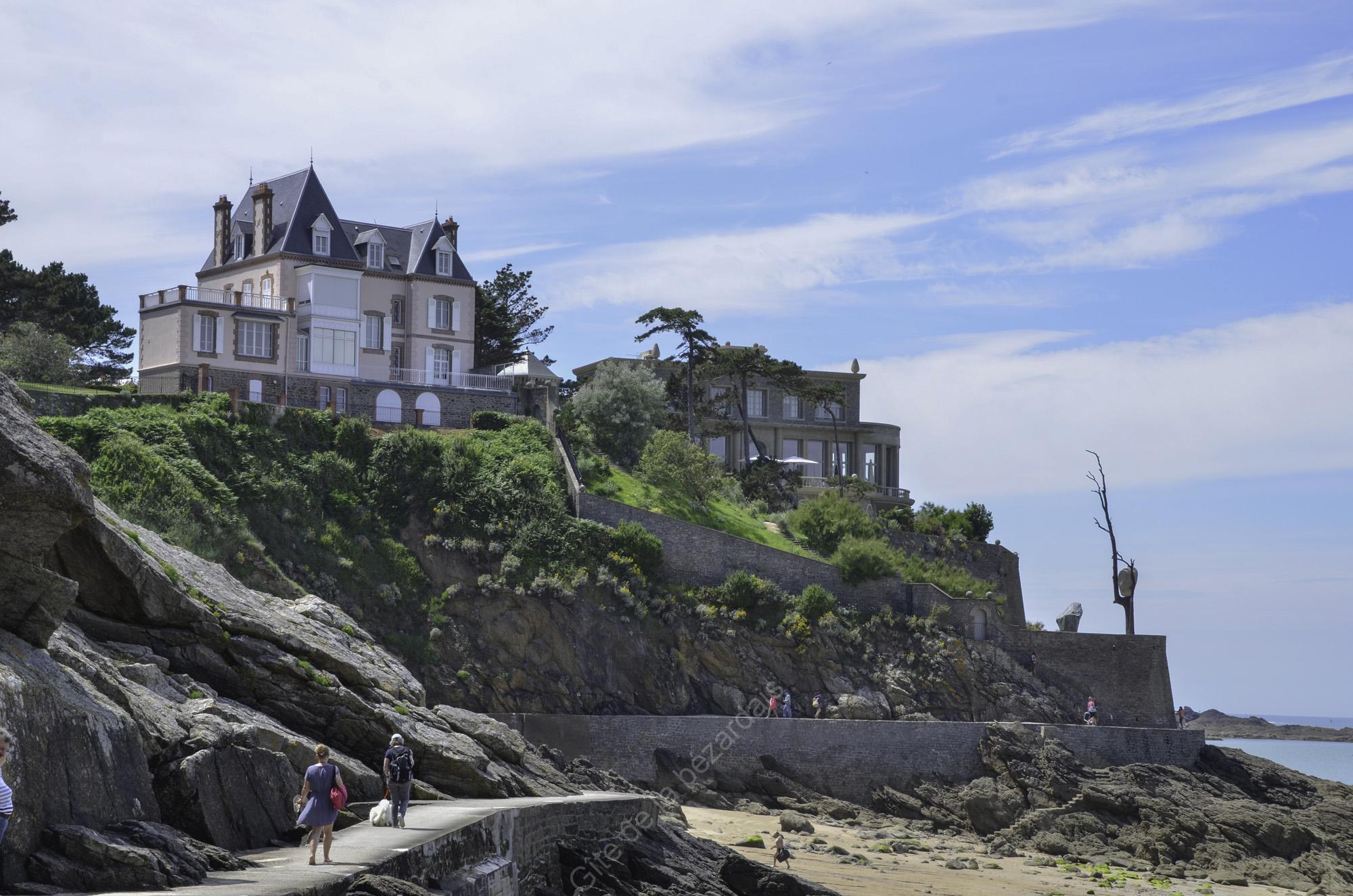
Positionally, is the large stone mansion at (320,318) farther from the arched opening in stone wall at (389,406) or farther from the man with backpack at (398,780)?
the man with backpack at (398,780)

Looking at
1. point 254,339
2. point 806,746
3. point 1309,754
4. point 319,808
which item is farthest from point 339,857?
point 1309,754

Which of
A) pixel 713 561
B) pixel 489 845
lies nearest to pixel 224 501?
pixel 713 561

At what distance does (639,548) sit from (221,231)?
67.0 feet

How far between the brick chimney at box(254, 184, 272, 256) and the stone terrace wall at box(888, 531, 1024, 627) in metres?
22.6

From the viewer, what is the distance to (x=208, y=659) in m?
18.0

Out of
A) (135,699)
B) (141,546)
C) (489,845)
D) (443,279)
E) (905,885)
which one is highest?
(443,279)

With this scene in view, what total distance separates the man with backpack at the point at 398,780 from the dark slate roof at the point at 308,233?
112ft

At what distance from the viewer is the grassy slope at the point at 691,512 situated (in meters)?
44.4

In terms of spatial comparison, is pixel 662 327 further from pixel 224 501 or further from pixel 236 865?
pixel 236 865

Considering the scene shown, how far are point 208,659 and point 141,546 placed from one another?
1841 millimetres

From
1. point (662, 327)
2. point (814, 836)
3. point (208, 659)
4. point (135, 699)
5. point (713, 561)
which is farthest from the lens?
point (662, 327)

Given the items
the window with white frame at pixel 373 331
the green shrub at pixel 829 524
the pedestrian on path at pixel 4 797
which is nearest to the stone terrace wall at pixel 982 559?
the green shrub at pixel 829 524

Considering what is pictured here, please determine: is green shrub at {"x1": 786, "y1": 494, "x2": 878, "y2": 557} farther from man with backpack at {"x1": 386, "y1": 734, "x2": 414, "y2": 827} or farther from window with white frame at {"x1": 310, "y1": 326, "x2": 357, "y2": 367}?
man with backpack at {"x1": 386, "y1": 734, "x2": 414, "y2": 827}

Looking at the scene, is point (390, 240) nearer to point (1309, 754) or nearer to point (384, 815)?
point (384, 815)
